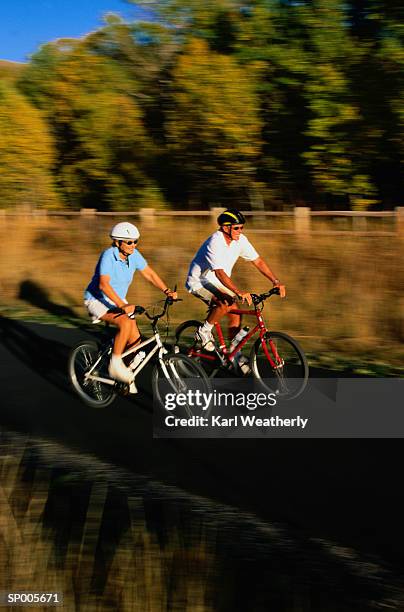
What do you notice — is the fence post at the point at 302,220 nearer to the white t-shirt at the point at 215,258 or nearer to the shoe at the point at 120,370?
the white t-shirt at the point at 215,258

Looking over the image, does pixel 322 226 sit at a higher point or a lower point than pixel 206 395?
higher

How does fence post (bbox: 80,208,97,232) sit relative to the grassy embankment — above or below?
above

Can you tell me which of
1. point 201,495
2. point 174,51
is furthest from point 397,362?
point 174,51

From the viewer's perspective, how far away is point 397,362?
37.1 ft

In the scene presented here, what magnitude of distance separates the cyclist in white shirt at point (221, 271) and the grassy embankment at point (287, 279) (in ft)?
7.60

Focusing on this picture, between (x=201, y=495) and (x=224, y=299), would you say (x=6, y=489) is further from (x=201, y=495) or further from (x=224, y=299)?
(x=224, y=299)

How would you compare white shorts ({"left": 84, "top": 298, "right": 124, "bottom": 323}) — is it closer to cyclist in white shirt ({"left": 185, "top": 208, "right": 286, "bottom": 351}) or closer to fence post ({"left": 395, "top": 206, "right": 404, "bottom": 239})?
cyclist in white shirt ({"left": 185, "top": 208, "right": 286, "bottom": 351})

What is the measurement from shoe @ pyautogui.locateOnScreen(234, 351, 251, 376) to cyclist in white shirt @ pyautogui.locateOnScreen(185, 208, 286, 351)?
0.27 m

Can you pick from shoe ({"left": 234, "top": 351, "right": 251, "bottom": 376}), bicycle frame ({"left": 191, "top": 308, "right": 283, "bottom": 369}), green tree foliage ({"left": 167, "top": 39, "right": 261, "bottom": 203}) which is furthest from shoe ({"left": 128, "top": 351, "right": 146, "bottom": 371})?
green tree foliage ({"left": 167, "top": 39, "right": 261, "bottom": 203})

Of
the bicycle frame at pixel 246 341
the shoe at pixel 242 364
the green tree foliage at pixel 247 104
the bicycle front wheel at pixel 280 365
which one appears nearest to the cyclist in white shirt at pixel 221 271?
the bicycle frame at pixel 246 341

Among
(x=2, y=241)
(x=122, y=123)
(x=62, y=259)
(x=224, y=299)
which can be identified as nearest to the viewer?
(x=224, y=299)

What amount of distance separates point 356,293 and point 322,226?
3.72 meters

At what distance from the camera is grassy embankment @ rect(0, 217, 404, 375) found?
43.3ft

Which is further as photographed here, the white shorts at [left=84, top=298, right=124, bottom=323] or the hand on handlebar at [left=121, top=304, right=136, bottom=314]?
the white shorts at [left=84, top=298, right=124, bottom=323]
